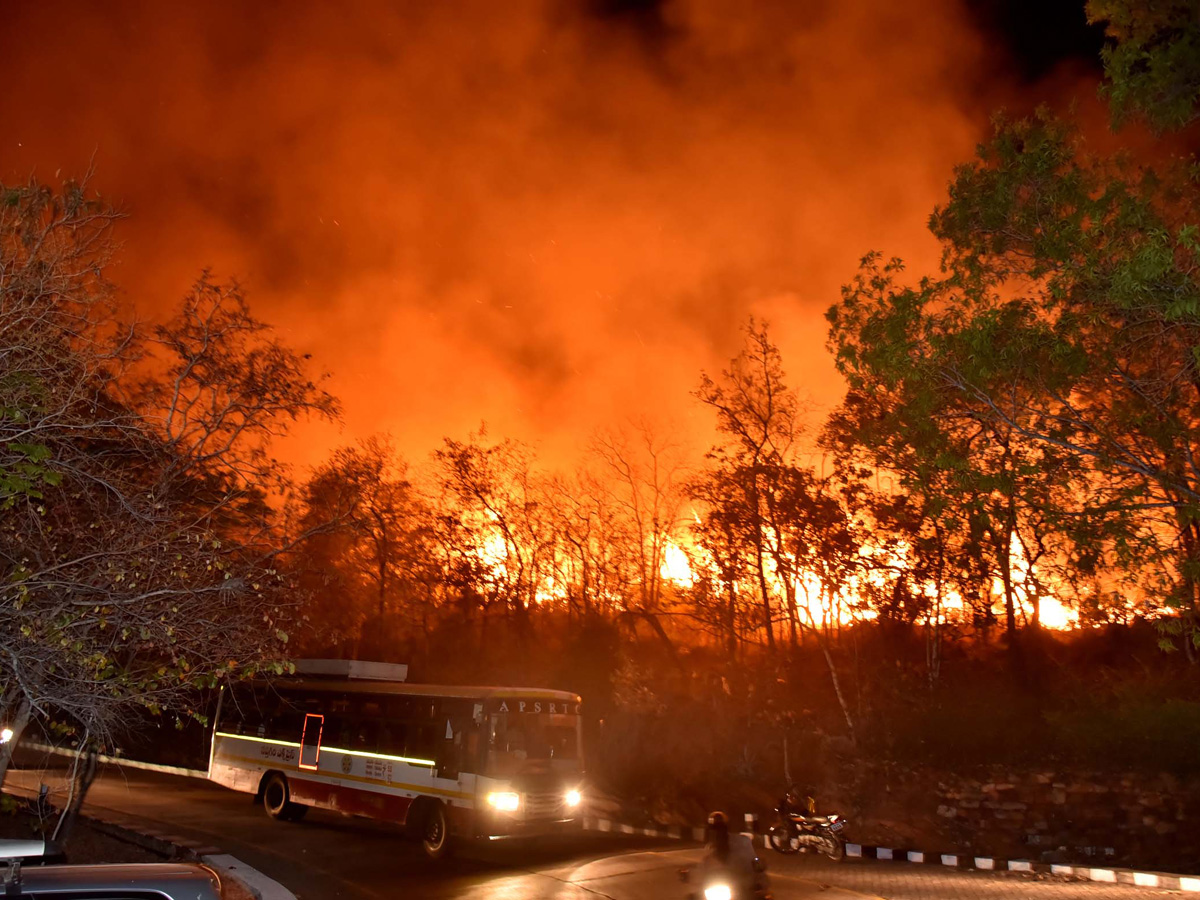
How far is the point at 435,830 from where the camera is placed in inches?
539

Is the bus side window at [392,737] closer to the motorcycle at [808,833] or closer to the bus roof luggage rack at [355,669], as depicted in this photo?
the bus roof luggage rack at [355,669]

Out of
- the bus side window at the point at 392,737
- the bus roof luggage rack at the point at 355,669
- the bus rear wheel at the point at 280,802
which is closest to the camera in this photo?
the bus side window at the point at 392,737

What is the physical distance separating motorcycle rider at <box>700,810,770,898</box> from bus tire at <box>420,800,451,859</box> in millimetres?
6485

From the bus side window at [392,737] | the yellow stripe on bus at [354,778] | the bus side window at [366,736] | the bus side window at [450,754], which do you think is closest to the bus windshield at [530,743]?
the bus side window at [450,754]

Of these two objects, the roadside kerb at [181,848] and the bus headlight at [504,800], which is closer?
the roadside kerb at [181,848]

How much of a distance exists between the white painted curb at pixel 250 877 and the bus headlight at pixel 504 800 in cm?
331

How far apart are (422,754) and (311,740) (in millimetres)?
3627

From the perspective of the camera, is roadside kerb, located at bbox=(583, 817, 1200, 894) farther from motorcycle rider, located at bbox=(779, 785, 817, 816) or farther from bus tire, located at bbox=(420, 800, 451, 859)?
bus tire, located at bbox=(420, 800, 451, 859)

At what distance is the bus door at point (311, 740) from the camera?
16.6 metres

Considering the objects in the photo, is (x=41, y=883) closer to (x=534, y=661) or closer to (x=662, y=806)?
(x=662, y=806)

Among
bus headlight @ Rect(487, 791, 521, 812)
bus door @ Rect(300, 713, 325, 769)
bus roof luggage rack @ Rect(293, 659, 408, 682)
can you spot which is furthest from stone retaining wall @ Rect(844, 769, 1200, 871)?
bus door @ Rect(300, 713, 325, 769)

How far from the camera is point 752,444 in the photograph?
21406 mm

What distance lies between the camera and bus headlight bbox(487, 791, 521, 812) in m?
13.2

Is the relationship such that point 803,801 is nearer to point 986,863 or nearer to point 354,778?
point 986,863
